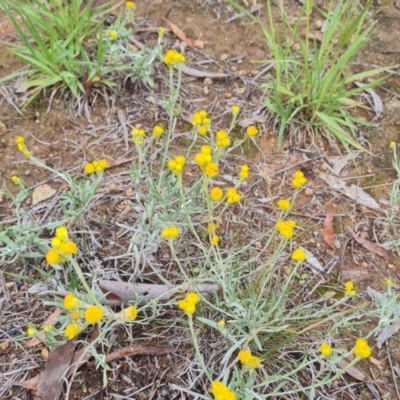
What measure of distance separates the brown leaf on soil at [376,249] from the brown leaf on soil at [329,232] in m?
0.08

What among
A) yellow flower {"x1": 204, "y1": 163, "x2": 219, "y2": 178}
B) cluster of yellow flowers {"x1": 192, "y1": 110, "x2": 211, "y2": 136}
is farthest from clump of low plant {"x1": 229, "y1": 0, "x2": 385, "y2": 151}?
yellow flower {"x1": 204, "y1": 163, "x2": 219, "y2": 178}

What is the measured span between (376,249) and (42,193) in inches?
51.0

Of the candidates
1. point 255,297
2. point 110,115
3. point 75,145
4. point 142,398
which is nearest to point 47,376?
point 142,398

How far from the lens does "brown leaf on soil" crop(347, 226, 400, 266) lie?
1.99 metres

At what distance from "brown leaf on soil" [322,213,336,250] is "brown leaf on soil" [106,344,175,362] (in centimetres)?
74

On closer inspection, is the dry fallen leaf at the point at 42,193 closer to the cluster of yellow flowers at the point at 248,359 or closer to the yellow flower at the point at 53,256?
the yellow flower at the point at 53,256

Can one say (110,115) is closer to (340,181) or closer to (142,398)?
(340,181)

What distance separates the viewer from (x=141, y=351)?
164cm

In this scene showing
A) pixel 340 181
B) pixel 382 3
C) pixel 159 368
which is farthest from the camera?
pixel 382 3

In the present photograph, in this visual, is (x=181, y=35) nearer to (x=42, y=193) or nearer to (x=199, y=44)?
(x=199, y=44)

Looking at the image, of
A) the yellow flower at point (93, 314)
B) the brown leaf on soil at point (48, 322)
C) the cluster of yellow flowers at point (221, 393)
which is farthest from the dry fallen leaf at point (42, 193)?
the cluster of yellow flowers at point (221, 393)

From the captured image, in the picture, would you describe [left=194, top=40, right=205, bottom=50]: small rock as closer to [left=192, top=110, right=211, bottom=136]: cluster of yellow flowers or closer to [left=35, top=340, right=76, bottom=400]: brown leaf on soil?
[left=192, top=110, right=211, bottom=136]: cluster of yellow flowers

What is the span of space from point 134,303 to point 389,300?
0.76 m

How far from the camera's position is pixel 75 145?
2.23m
